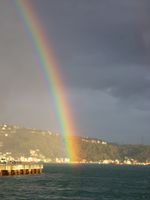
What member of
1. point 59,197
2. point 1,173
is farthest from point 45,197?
point 1,173

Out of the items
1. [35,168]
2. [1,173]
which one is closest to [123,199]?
[1,173]

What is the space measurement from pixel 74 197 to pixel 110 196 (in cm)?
1016

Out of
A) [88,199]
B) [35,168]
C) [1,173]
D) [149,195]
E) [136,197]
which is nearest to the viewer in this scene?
[88,199]

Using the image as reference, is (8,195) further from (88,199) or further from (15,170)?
(15,170)

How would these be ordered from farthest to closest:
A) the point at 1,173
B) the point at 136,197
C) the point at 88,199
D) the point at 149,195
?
the point at 1,173, the point at 149,195, the point at 136,197, the point at 88,199

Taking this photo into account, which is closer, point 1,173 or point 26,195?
point 26,195

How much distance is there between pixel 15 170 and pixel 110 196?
3162 inches

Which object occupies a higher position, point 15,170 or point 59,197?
point 15,170

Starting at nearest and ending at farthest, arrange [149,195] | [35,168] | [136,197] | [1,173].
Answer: [136,197] < [149,195] < [1,173] < [35,168]

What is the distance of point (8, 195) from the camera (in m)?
93.9

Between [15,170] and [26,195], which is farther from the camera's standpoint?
[15,170]

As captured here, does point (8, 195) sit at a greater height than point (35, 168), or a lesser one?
lesser

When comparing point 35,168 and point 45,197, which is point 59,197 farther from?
point 35,168

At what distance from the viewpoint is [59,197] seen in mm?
92625
